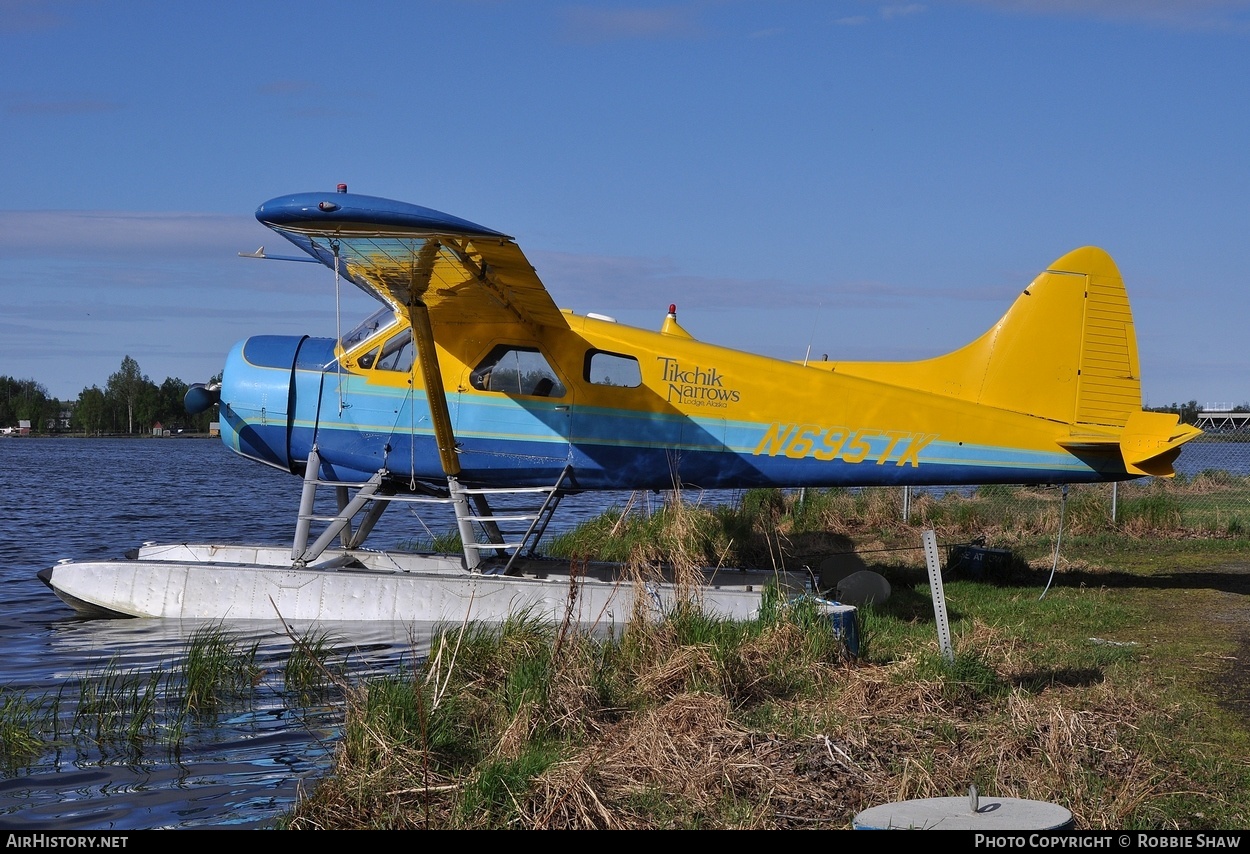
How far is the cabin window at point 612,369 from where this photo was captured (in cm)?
1034

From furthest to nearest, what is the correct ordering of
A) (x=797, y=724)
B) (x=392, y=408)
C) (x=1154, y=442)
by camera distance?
(x=392, y=408) < (x=1154, y=442) < (x=797, y=724)

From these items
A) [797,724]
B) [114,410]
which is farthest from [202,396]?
[114,410]

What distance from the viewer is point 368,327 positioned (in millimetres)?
10773

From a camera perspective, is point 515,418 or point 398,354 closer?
point 515,418

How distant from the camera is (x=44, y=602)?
11461mm

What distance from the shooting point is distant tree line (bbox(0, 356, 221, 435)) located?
363 feet

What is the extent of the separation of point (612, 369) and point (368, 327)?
238 centimetres

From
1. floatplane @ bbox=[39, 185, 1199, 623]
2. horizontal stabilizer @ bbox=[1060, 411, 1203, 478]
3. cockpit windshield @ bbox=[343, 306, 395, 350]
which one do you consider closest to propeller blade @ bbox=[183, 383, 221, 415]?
floatplane @ bbox=[39, 185, 1199, 623]

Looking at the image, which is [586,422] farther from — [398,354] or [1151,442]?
[1151,442]

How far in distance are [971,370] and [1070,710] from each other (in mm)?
5268

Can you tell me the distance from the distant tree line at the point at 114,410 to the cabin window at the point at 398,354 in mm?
100419

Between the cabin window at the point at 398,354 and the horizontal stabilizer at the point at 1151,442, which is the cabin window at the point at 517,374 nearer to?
the cabin window at the point at 398,354
